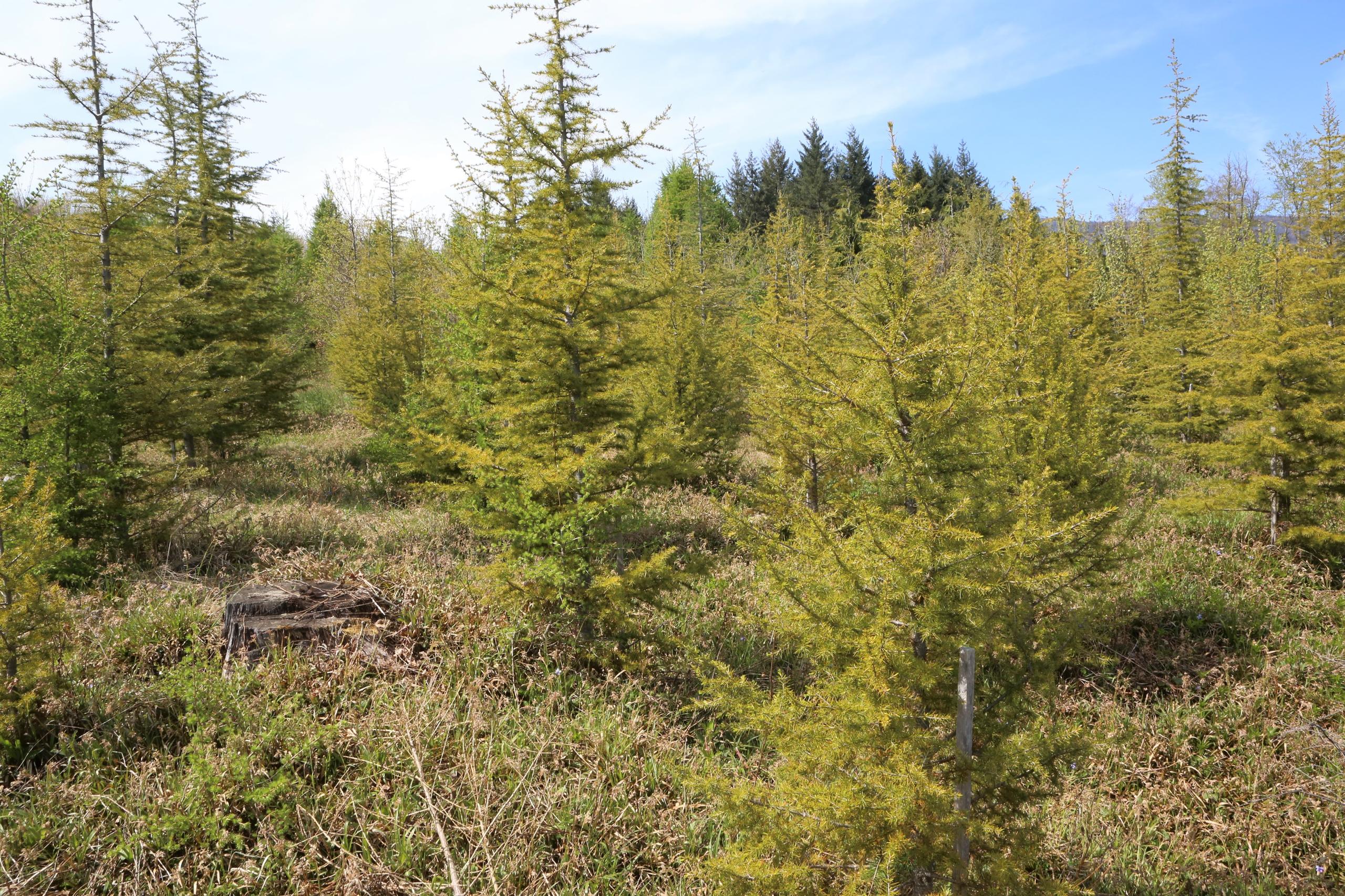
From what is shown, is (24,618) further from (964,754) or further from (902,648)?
(964,754)

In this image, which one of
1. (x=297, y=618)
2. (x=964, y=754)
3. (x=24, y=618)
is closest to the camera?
(x=964, y=754)

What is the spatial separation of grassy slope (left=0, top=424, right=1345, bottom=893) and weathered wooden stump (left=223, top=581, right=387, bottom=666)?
247mm

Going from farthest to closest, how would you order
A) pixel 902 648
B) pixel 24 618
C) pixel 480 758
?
1. pixel 480 758
2. pixel 24 618
3. pixel 902 648

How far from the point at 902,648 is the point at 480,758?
3.08 metres

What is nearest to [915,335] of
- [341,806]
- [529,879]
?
[529,879]

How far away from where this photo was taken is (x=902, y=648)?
133 inches

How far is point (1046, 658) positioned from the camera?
12.1ft

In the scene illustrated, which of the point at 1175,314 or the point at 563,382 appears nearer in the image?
the point at 563,382

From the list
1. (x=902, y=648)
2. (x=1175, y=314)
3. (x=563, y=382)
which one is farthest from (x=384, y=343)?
(x=1175, y=314)

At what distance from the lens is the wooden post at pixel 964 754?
3.20 metres

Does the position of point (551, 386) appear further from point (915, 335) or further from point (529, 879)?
point (529, 879)

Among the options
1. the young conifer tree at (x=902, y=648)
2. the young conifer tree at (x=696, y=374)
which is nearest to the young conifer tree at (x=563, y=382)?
the young conifer tree at (x=902, y=648)

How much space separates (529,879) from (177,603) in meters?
4.63

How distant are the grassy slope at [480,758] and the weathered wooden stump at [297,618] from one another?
25cm
